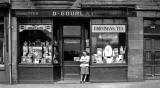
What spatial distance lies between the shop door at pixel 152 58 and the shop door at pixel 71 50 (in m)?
3.54

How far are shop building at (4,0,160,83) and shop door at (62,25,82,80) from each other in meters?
0.05

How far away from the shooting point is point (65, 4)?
577 inches

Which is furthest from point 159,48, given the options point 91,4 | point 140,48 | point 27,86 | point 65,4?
point 27,86

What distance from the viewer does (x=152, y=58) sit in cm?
1537

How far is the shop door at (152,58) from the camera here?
15.3m

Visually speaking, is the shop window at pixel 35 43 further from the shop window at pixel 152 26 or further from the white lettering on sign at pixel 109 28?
the shop window at pixel 152 26

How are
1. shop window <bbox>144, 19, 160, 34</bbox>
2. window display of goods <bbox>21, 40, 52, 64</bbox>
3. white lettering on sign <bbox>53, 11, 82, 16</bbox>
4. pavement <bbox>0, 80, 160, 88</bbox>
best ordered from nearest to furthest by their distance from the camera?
1. pavement <bbox>0, 80, 160, 88</bbox>
2. white lettering on sign <bbox>53, 11, 82, 16</bbox>
3. window display of goods <bbox>21, 40, 52, 64</bbox>
4. shop window <bbox>144, 19, 160, 34</bbox>

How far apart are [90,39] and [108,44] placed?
1.02 m

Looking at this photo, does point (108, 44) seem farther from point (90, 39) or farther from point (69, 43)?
point (69, 43)

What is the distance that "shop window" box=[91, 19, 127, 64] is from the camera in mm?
14891

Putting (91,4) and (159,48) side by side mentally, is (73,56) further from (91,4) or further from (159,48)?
(159,48)

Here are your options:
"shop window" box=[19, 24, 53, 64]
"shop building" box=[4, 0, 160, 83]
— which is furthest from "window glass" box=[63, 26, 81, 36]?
"shop window" box=[19, 24, 53, 64]

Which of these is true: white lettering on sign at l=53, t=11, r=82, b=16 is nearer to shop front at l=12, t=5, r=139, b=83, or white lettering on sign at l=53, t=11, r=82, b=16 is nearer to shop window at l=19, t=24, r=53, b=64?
shop front at l=12, t=5, r=139, b=83

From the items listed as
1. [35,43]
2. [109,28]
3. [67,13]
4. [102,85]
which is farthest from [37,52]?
[109,28]
